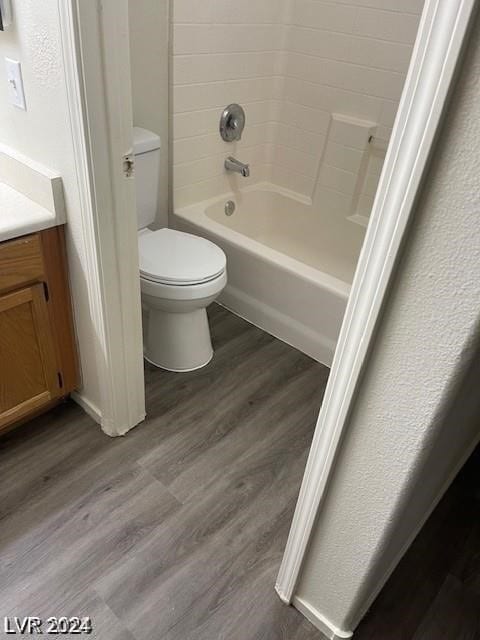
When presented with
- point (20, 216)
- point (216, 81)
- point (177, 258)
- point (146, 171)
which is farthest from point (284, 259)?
point (20, 216)

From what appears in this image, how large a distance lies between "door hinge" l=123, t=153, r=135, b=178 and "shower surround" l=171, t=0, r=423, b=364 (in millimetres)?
945

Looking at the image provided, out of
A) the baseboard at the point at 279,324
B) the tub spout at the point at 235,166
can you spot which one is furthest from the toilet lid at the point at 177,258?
the tub spout at the point at 235,166

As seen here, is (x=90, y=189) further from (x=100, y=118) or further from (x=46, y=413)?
(x=46, y=413)

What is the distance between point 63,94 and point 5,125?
14.7 inches

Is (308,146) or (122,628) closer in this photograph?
(122,628)

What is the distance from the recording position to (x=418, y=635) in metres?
1.25

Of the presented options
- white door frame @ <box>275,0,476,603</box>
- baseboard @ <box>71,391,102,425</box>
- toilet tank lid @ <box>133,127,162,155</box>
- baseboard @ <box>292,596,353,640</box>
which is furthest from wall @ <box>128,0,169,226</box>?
baseboard @ <box>292,596,353,640</box>

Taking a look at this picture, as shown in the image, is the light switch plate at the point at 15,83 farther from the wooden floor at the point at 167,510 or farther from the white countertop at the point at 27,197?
the wooden floor at the point at 167,510

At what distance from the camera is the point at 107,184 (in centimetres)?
122

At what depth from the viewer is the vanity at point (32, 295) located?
1300 mm

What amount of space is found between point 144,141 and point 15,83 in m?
0.63

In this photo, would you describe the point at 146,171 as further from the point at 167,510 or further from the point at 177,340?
the point at 167,510

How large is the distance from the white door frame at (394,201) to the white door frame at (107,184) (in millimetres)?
745

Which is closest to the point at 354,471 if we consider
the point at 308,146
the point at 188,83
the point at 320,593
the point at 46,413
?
the point at 320,593
